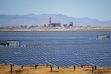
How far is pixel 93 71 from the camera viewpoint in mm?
40062

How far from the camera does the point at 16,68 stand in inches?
1660

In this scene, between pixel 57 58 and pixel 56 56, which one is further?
pixel 56 56

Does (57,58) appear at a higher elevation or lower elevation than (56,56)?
higher

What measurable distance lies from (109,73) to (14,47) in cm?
5734

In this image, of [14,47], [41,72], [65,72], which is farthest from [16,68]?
[14,47]

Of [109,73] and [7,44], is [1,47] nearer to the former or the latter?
[7,44]

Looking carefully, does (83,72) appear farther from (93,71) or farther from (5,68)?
(5,68)

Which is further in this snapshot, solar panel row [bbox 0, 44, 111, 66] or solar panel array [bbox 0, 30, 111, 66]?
solar panel array [bbox 0, 30, 111, 66]

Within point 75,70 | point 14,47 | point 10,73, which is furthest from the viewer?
point 14,47

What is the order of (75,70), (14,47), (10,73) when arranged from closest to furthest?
(10,73) < (75,70) < (14,47)

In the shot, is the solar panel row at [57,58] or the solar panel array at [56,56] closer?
the solar panel row at [57,58]

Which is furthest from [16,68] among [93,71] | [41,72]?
[93,71]

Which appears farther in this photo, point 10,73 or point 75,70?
point 75,70

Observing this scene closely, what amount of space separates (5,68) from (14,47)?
1997 inches
